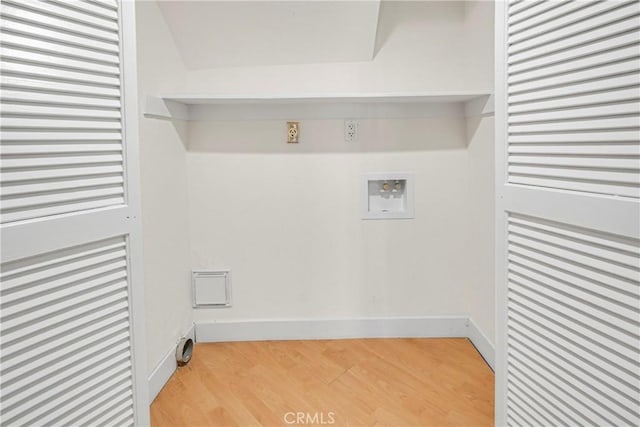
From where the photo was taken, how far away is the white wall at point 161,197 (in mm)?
1634

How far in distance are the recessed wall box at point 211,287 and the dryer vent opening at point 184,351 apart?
0.23m

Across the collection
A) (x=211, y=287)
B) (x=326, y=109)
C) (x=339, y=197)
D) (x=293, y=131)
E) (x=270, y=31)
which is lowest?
(x=211, y=287)

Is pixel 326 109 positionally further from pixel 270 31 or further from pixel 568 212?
pixel 568 212

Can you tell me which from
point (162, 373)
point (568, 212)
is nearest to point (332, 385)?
point (162, 373)

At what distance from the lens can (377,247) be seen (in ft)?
7.10

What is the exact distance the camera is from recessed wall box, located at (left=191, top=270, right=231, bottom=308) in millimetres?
Result: 2141

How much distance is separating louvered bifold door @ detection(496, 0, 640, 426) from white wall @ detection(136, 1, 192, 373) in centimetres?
140

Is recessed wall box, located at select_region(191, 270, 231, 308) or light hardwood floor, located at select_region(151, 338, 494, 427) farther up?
recessed wall box, located at select_region(191, 270, 231, 308)

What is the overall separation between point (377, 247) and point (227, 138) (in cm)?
105

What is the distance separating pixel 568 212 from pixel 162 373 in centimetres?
173

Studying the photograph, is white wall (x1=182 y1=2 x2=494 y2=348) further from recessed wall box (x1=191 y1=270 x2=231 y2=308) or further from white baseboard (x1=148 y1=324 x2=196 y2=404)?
white baseboard (x1=148 y1=324 x2=196 y2=404)

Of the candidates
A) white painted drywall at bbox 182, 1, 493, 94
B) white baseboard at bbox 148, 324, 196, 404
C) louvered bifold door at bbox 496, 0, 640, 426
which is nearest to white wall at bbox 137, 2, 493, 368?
white painted drywall at bbox 182, 1, 493, 94

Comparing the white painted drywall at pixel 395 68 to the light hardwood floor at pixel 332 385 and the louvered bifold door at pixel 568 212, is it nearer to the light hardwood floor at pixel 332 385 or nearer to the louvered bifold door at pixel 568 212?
the louvered bifold door at pixel 568 212

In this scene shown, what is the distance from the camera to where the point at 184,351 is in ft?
6.38
